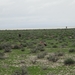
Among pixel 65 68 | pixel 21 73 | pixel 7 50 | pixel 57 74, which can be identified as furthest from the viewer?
pixel 7 50

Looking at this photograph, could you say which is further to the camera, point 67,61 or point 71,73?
point 67,61

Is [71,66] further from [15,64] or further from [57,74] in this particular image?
[15,64]

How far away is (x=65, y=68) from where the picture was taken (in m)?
16.8

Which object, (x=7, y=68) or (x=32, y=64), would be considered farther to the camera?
(x=32, y=64)

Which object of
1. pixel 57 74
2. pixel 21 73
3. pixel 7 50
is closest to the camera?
pixel 21 73

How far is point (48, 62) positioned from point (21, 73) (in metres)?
5.66

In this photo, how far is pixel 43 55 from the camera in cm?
2180

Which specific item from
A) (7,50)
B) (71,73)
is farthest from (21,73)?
(7,50)

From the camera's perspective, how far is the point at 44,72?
15.8 m

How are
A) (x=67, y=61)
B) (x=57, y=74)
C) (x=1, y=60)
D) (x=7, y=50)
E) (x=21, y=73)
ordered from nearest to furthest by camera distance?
(x=21, y=73) → (x=57, y=74) → (x=67, y=61) → (x=1, y=60) → (x=7, y=50)

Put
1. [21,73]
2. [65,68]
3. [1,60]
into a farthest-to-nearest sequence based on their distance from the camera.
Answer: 1. [1,60]
2. [65,68]
3. [21,73]

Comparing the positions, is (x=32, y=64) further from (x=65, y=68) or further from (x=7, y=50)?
(x=7, y=50)

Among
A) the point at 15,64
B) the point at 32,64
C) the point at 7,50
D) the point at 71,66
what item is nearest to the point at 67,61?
the point at 71,66

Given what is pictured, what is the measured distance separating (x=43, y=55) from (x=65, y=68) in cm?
519
